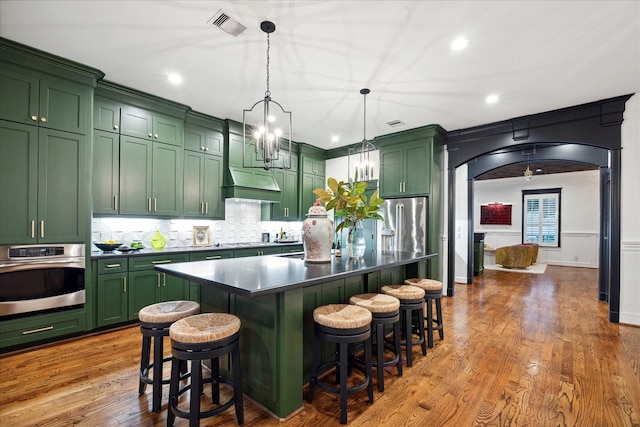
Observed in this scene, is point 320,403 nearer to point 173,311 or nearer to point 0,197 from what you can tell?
point 173,311

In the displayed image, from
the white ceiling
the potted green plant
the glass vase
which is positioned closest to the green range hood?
the white ceiling

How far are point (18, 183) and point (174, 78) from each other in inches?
72.0

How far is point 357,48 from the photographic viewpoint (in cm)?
277

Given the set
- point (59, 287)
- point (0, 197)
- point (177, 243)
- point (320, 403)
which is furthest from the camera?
point (177, 243)

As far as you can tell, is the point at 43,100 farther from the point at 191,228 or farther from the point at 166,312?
the point at 166,312

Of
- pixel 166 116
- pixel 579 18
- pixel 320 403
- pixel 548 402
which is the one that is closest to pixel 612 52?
pixel 579 18

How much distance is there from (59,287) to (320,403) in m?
2.88

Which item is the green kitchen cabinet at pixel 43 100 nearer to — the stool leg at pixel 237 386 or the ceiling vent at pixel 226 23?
the ceiling vent at pixel 226 23

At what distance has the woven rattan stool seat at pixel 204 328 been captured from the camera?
5.28 ft

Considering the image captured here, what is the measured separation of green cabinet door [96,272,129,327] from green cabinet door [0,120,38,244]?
0.77 m

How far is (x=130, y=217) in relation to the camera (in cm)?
385

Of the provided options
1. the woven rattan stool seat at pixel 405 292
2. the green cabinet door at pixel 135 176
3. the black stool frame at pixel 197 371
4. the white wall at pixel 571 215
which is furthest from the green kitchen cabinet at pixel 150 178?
the white wall at pixel 571 215

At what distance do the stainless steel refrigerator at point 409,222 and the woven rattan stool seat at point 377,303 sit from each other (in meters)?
2.57

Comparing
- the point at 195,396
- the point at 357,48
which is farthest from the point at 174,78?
the point at 195,396
